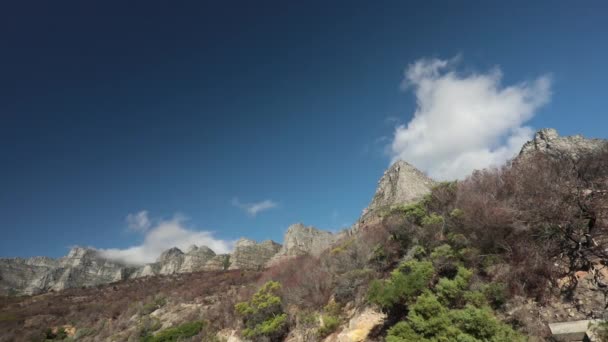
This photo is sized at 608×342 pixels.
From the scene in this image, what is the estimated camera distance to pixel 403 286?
8.05 meters

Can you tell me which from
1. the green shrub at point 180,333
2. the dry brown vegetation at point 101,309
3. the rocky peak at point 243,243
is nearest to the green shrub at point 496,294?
the dry brown vegetation at point 101,309

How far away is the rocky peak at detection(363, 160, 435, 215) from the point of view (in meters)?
24.2

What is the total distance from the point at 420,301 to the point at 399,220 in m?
5.73

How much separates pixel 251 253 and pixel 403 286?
42.7 meters

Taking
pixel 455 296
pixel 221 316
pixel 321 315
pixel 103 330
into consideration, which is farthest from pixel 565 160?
pixel 103 330

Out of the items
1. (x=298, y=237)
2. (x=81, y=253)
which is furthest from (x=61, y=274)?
(x=298, y=237)

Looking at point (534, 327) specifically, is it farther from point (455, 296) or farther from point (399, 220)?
point (399, 220)

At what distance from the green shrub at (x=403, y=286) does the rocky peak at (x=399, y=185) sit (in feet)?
49.1

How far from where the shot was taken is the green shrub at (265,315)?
1191 centimetres

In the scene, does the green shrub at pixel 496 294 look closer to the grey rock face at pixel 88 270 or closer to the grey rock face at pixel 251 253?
the grey rock face at pixel 251 253

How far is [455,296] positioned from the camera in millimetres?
7414

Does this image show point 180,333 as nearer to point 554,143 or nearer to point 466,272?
point 466,272

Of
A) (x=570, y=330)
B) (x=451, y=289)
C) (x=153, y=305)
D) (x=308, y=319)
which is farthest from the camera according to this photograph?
(x=153, y=305)

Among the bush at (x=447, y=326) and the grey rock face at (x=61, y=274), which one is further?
the grey rock face at (x=61, y=274)
